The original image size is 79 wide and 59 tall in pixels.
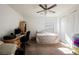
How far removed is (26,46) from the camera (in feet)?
6.62

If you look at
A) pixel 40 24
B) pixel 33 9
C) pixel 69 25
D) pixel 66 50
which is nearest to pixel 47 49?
pixel 66 50

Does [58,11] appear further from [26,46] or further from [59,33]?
[26,46]

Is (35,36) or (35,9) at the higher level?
(35,9)

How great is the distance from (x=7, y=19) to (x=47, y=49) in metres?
0.71

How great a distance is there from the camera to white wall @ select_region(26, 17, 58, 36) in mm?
2024

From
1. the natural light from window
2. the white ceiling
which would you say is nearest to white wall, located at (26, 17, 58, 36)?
the white ceiling

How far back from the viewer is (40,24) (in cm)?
203

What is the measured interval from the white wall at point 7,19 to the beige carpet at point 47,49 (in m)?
0.38

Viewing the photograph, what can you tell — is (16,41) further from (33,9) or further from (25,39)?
(33,9)

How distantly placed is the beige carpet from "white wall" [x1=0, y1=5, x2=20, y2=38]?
378 millimetres

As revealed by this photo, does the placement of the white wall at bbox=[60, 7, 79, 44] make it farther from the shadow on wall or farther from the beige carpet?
the beige carpet
